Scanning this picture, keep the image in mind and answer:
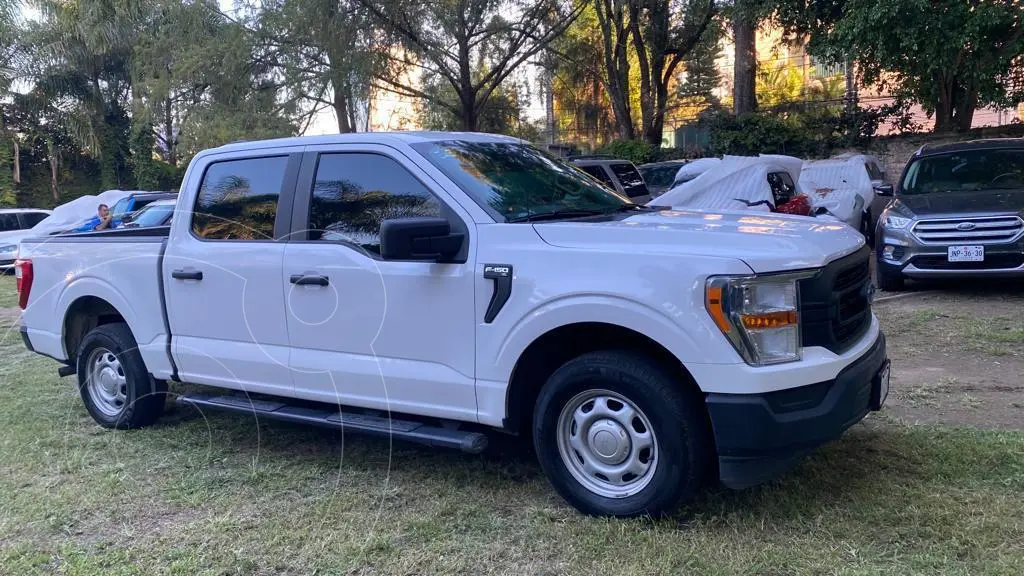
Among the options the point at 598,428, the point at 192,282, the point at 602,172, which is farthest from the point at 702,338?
the point at 602,172

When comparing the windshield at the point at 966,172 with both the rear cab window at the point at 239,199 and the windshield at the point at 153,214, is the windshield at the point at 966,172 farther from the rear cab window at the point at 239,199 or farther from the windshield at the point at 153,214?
the windshield at the point at 153,214

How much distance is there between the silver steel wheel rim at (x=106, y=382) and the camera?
5902 millimetres

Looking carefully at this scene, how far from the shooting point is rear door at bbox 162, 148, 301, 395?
488cm

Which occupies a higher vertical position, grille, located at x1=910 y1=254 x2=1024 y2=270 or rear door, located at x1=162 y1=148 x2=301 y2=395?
rear door, located at x1=162 y1=148 x2=301 y2=395

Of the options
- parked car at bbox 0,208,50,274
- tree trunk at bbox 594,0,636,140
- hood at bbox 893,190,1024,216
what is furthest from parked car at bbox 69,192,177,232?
hood at bbox 893,190,1024,216

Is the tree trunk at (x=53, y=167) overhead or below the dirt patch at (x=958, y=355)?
overhead

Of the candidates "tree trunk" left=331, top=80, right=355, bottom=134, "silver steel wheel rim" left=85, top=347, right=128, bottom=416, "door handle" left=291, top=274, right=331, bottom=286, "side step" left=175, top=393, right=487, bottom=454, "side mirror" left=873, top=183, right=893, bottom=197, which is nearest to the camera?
"side step" left=175, top=393, right=487, bottom=454

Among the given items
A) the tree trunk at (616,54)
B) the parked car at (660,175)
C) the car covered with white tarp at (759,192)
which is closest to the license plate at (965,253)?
the car covered with white tarp at (759,192)

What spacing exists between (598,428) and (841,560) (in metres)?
1.14

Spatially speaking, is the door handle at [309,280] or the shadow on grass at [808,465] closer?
the shadow on grass at [808,465]

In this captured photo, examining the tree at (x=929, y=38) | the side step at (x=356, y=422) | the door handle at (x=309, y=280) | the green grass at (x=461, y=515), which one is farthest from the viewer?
the tree at (x=929, y=38)

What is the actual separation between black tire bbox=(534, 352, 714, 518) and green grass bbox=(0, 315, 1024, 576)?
0.11 m

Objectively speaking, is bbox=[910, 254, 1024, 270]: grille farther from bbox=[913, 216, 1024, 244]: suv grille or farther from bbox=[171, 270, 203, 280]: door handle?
bbox=[171, 270, 203, 280]: door handle

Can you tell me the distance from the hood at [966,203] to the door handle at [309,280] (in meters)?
7.20
